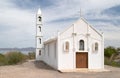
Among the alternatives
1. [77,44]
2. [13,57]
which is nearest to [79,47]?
[77,44]

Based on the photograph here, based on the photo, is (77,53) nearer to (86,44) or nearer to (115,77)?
(86,44)

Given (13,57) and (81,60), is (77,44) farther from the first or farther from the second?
(13,57)

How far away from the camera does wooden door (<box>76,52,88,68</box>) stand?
28908 millimetres

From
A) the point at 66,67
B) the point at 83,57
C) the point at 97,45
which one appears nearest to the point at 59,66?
the point at 66,67

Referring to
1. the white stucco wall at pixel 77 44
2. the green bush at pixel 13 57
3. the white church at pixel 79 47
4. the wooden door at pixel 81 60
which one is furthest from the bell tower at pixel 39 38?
the wooden door at pixel 81 60

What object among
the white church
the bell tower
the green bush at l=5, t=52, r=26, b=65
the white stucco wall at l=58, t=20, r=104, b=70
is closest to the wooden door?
the white church

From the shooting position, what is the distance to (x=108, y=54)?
47.8 m

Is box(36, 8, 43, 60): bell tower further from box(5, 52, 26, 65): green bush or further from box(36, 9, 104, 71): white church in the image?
box(36, 9, 104, 71): white church

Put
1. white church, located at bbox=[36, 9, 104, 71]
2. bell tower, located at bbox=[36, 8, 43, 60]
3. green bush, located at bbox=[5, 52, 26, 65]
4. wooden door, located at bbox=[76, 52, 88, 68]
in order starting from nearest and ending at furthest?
white church, located at bbox=[36, 9, 104, 71] → wooden door, located at bbox=[76, 52, 88, 68] → green bush, located at bbox=[5, 52, 26, 65] → bell tower, located at bbox=[36, 8, 43, 60]

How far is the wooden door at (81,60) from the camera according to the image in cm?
2891

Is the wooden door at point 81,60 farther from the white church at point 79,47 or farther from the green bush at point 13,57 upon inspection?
the green bush at point 13,57

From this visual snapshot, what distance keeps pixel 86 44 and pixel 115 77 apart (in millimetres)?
8181

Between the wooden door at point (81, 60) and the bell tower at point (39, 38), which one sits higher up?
the bell tower at point (39, 38)

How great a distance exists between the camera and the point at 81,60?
95.0ft
